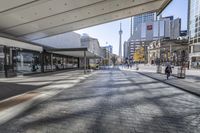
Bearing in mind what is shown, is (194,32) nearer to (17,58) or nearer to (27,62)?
(27,62)

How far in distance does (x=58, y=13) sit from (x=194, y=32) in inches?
2503

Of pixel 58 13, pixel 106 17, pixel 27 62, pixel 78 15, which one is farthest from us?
pixel 27 62


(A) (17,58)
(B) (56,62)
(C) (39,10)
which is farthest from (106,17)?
(B) (56,62)

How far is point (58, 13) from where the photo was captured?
1978 cm

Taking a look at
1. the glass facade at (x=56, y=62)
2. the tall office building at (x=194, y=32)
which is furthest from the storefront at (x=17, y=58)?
the tall office building at (x=194, y=32)

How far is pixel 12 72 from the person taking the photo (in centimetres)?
2222

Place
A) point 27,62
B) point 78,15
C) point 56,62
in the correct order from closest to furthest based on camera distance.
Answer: point 78,15
point 27,62
point 56,62

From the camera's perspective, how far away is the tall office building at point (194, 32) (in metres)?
67.0

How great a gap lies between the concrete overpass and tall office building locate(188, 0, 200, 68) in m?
49.3

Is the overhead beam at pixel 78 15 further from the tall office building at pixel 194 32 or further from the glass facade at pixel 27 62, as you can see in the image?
the tall office building at pixel 194 32

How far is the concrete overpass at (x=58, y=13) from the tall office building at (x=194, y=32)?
49252 millimetres

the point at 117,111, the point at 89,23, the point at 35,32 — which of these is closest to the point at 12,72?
the point at 35,32

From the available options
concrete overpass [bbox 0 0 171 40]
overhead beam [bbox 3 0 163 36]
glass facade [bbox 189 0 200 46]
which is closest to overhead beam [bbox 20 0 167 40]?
concrete overpass [bbox 0 0 171 40]

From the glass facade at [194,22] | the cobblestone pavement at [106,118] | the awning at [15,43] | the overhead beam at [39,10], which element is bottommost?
the cobblestone pavement at [106,118]
